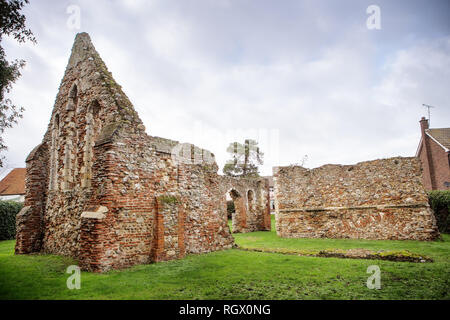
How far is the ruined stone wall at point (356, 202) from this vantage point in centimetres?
1362

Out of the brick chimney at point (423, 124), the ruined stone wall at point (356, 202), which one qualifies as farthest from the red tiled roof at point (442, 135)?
the ruined stone wall at point (356, 202)

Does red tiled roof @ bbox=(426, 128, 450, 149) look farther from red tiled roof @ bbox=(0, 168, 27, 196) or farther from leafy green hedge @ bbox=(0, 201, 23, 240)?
red tiled roof @ bbox=(0, 168, 27, 196)

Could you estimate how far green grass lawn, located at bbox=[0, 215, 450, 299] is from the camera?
15.8 ft

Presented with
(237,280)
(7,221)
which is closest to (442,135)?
(237,280)

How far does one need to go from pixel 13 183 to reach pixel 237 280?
45.2 meters

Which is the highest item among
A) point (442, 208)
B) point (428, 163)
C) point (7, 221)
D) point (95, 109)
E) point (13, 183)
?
point (95, 109)

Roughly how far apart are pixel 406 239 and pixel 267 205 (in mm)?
12211

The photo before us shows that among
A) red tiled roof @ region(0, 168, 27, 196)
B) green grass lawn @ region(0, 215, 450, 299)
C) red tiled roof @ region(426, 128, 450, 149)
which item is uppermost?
red tiled roof @ region(426, 128, 450, 149)

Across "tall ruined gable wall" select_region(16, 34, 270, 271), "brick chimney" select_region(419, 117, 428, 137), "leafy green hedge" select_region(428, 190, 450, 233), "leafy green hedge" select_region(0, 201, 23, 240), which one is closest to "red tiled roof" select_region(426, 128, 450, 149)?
"brick chimney" select_region(419, 117, 428, 137)

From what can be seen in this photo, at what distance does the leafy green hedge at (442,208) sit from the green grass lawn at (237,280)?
37.6 feet

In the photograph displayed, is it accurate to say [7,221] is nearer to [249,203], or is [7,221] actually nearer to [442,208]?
[249,203]

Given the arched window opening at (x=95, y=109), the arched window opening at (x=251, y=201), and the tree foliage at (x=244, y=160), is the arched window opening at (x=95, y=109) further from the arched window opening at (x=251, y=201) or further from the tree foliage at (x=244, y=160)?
the tree foliage at (x=244, y=160)

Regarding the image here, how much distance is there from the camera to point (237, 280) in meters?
5.84

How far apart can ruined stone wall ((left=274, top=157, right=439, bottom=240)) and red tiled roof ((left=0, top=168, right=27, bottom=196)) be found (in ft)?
126
